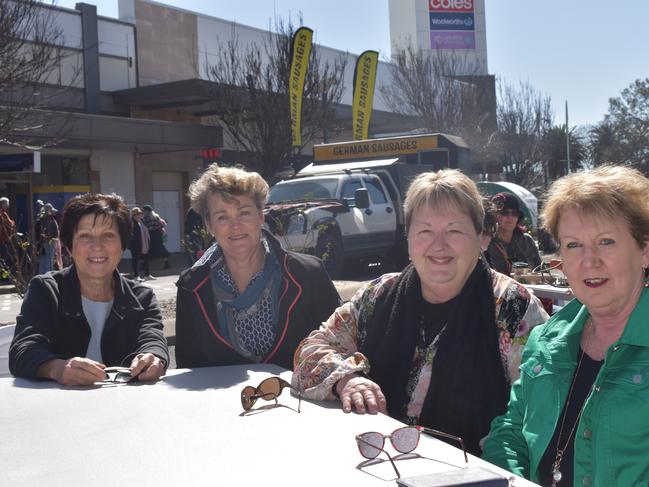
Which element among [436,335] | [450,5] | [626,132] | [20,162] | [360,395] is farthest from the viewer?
[626,132]

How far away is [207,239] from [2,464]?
11509mm

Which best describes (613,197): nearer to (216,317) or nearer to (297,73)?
(216,317)

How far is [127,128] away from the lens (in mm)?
25047

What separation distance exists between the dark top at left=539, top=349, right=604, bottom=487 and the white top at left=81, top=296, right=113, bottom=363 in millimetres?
2086

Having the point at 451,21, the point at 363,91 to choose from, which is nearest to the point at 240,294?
the point at 363,91

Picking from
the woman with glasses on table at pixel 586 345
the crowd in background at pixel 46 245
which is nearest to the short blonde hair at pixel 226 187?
the woman with glasses on table at pixel 586 345

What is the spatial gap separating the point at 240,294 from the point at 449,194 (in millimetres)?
1356

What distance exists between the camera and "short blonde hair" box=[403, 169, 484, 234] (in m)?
2.97

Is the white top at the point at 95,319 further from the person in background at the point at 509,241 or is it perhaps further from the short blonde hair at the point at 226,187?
the person in background at the point at 509,241

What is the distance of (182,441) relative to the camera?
2.27m

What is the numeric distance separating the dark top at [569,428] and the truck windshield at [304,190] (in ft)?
46.3

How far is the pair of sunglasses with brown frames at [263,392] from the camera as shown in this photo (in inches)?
103

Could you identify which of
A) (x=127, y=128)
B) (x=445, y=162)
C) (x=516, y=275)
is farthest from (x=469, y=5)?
(x=516, y=275)

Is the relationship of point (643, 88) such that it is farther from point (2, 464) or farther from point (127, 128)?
point (2, 464)
